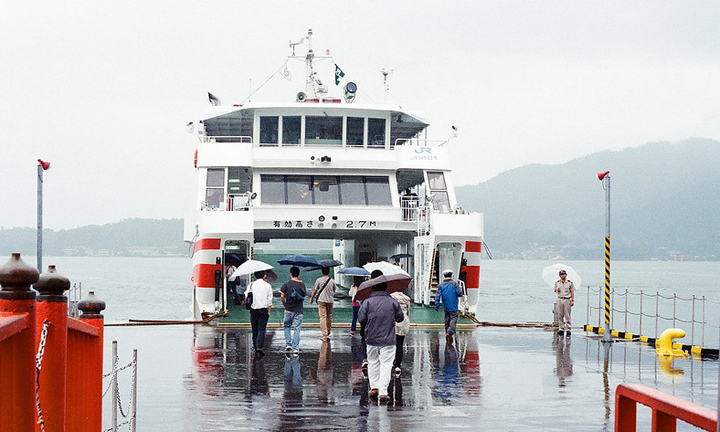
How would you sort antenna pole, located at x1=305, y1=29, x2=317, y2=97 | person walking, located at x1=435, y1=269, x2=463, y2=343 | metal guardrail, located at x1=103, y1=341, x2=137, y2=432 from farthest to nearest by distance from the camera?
antenna pole, located at x1=305, y1=29, x2=317, y2=97 → person walking, located at x1=435, y1=269, x2=463, y2=343 → metal guardrail, located at x1=103, y1=341, x2=137, y2=432

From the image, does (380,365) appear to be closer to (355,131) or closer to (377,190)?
(377,190)

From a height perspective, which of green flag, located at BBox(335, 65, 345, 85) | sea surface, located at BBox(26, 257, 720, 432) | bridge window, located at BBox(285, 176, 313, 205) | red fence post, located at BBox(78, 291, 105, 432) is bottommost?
sea surface, located at BBox(26, 257, 720, 432)

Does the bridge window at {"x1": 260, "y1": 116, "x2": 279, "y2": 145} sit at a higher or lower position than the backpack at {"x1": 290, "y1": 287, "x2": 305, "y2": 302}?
higher

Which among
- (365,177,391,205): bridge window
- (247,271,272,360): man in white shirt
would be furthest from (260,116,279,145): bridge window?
(247,271,272,360): man in white shirt

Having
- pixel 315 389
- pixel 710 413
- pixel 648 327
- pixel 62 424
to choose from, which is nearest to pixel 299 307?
pixel 315 389

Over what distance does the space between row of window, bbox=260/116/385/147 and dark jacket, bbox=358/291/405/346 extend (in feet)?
53.0

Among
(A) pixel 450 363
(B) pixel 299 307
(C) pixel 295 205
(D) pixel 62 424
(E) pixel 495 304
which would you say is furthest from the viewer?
(E) pixel 495 304

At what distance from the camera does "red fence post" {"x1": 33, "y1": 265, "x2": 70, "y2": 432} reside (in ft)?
14.8

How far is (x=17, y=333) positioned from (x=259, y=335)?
11820 millimetres

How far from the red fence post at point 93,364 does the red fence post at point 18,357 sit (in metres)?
2.11

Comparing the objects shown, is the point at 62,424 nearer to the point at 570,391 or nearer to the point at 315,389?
Answer: the point at 315,389

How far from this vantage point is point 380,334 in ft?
36.1

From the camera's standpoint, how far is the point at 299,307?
15.8 m

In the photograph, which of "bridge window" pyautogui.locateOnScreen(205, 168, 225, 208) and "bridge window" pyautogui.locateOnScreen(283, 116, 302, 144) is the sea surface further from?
"bridge window" pyautogui.locateOnScreen(283, 116, 302, 144)
